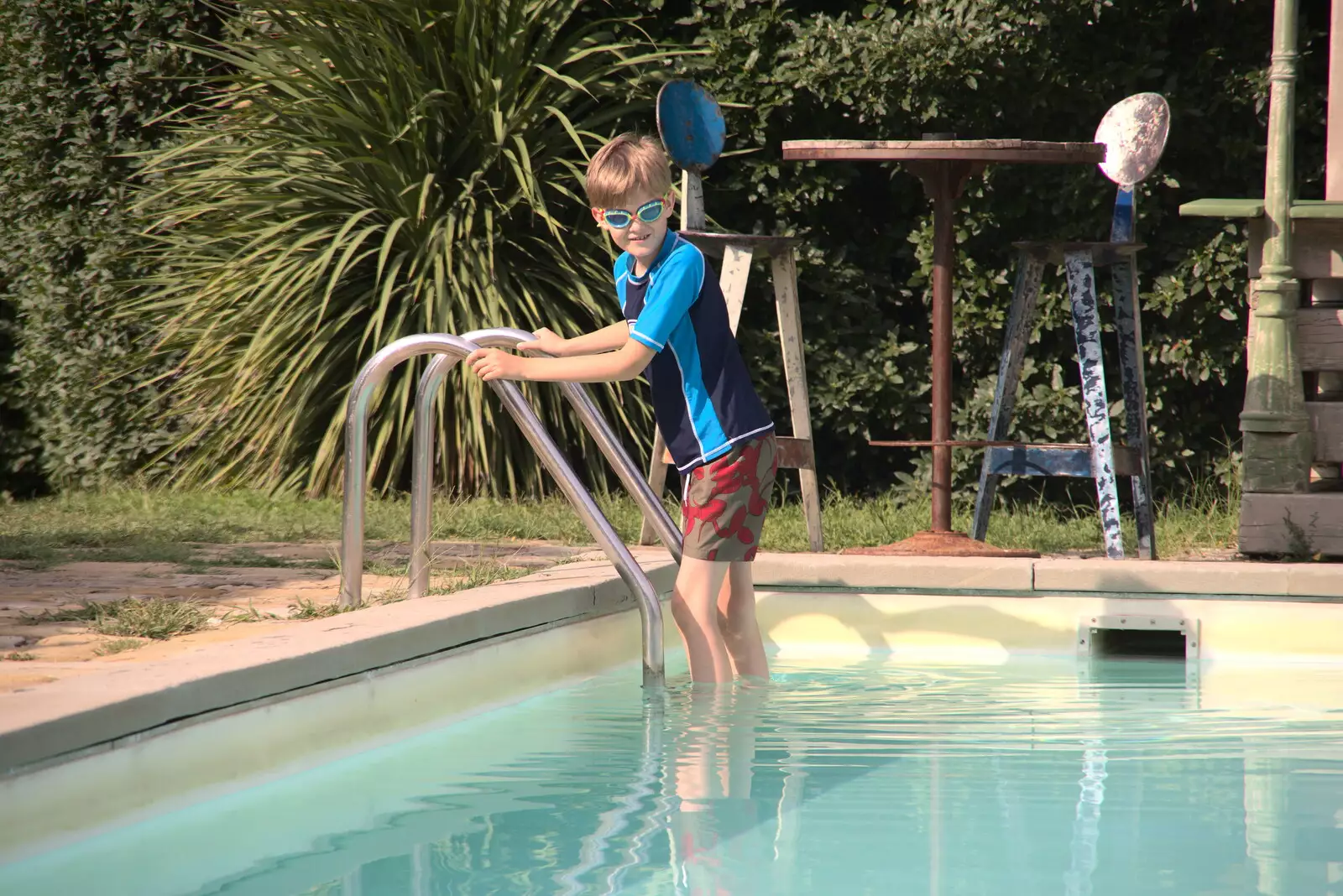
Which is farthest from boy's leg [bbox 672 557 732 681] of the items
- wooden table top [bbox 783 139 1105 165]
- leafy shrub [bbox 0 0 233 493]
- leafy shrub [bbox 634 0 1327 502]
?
leafy shrub [bbox 0 0 233 493]

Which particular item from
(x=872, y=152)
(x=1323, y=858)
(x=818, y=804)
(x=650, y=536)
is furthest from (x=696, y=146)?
(x=1323, y=858)

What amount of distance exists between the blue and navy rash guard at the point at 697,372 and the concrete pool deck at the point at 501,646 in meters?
0.52

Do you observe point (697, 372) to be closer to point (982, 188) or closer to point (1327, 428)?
point (1327, 428)

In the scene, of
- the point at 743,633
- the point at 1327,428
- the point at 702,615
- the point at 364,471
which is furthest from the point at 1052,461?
the point at 364,471

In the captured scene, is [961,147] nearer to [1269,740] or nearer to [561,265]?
[1269,740]

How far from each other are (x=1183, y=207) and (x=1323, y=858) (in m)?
2.81

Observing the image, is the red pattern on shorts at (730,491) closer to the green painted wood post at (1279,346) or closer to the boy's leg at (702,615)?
the boy's leg at (702,615)

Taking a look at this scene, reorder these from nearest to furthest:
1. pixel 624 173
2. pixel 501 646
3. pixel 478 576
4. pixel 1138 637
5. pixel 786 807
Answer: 1. pixel 786 807
2. pixel 624 173
3. pixel 501 646
4. pixel 478 576
5. pixel 1138 637

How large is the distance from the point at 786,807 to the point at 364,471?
4.38 feet

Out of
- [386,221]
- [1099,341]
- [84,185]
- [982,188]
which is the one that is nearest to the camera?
[1099,341]

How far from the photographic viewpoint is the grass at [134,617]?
9.23 ft

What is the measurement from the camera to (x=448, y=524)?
17.1ft

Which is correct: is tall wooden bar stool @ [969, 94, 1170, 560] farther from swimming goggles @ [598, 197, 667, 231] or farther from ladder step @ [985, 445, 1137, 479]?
swimming goggles @ [598, 197, 667, 231]

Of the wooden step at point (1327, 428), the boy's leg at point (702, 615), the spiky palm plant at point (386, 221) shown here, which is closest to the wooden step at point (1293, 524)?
the wooden step at point (1327, 428)
